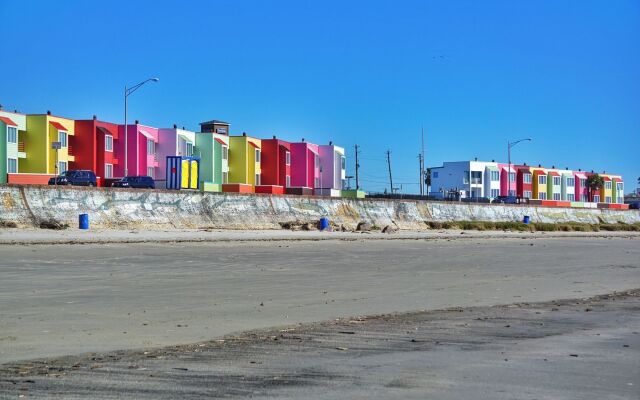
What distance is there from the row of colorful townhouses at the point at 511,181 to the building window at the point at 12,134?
73.3m

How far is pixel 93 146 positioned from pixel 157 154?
9.49 metres

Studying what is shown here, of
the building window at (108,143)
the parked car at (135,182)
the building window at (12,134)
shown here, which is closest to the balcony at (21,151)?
the building window at (12,134)

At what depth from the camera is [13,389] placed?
6.99 meters

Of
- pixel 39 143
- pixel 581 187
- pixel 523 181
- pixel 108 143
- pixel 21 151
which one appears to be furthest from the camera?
pixel 581 187

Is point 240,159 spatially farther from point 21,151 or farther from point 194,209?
point 194,209

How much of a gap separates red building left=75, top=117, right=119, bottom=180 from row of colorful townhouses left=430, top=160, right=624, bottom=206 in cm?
6445

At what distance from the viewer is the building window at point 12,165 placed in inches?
2336

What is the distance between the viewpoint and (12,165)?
59.8m

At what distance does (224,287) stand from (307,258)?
29.0 ft

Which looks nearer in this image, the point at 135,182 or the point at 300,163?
the point at 135,182

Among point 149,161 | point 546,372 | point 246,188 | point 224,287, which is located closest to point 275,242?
point 224,287

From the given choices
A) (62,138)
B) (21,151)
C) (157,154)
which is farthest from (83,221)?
(157,154)

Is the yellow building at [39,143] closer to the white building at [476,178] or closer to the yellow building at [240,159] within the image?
the yellow building at [240,159]

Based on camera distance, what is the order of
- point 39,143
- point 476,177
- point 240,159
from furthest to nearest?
point 476,177 → point 240,159 → point 39,143
